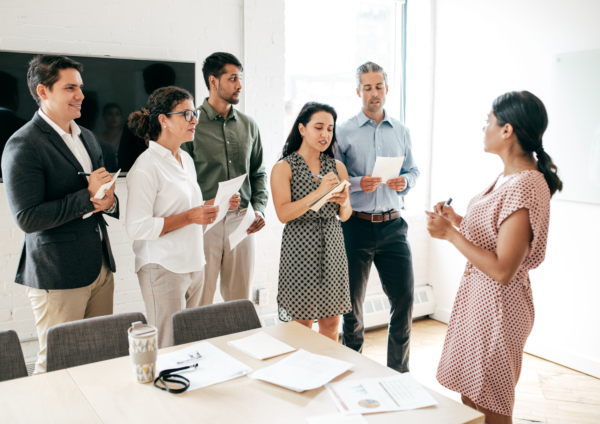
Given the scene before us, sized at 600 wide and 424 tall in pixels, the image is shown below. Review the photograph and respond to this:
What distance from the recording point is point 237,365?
5.34 feet

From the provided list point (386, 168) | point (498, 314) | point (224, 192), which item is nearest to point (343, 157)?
point (386, 168)

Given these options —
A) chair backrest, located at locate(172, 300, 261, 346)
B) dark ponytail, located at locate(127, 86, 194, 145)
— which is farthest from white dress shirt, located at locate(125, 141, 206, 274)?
chair backrest, located at locate(172, 300, 261, 346)

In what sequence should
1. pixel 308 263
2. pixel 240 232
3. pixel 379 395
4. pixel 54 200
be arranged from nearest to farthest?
1. pixel 379 395
2. pixel 54 200
3. pixel 308 263
4. pixel 240 232

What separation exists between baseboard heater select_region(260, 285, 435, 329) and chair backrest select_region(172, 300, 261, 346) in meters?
2.32

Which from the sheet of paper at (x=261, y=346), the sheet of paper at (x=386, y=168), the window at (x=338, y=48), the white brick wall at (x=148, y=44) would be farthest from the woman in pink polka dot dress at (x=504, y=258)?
the window at (x=338, y=48)

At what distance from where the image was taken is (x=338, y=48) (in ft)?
14.3

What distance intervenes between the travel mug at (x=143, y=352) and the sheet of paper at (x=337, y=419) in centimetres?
53

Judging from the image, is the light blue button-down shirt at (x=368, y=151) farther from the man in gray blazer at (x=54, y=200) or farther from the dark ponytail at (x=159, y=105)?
the man in gray blazer at (x=54, y=200)

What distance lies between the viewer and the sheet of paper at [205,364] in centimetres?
154

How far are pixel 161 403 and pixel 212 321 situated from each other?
2.09 feet

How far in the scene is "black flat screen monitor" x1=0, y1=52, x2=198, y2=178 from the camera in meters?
2.79

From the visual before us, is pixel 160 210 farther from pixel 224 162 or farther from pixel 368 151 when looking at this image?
pixel 368 151

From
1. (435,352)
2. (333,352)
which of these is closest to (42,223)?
(333,352)

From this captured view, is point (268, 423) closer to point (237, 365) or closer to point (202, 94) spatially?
point (237, 365)
